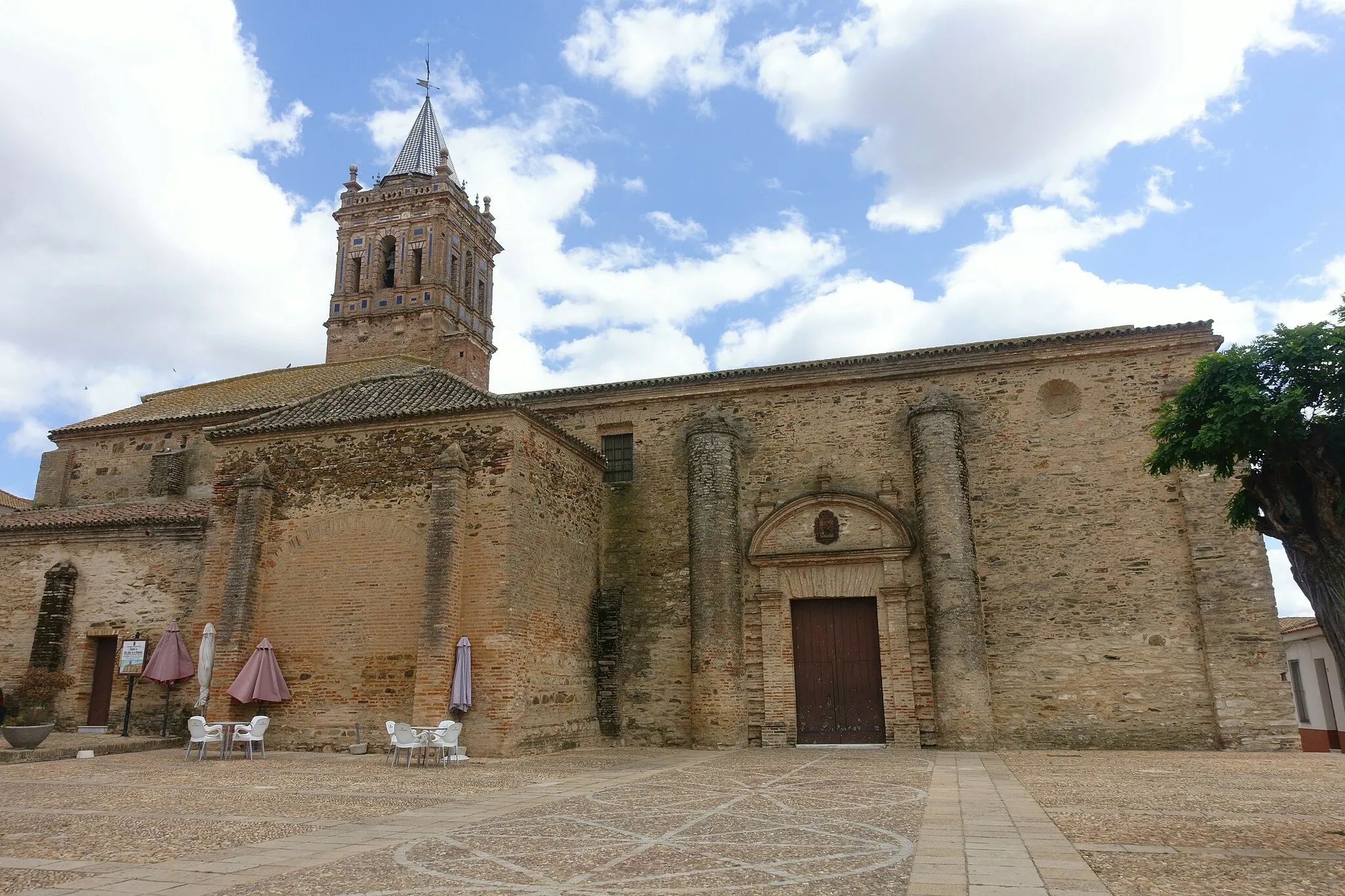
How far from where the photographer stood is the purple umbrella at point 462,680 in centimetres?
1358

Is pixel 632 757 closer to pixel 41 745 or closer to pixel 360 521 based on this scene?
pixel 360 521

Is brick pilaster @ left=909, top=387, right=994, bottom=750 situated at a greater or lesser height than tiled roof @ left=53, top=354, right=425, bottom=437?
lesser

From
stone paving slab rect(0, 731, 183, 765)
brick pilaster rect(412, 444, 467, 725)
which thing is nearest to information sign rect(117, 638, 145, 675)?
stone paving slab rect(0, 731, 183, 765)

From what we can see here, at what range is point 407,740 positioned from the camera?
12352 millimetres

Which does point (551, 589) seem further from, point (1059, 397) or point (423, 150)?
point (423, 150)

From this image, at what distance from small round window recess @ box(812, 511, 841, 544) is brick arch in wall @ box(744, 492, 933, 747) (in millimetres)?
14

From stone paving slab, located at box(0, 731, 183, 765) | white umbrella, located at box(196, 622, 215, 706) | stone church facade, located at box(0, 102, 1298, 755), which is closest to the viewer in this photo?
stone paving slab, located at box(0, 731, 183, 765)

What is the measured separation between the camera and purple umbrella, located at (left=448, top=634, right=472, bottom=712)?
13.6 m

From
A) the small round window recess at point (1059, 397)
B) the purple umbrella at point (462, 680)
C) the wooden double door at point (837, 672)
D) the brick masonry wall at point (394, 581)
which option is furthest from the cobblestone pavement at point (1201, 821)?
the purple umbrella at point (462, 680)

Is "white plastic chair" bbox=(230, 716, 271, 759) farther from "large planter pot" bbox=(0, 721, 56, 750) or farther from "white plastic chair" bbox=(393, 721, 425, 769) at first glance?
"large planter pot" bbox=(0, 721, 56, 750)

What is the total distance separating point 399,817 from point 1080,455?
1442cm

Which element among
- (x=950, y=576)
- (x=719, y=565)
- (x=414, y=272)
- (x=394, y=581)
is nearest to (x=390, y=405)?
(x=394, y=581)

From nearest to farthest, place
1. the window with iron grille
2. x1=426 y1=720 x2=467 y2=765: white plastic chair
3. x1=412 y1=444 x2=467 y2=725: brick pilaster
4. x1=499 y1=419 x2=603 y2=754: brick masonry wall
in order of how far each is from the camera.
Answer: x1=426 y1=720 x2=467 y2=765: white plastic chair, x1=412 y1=444 x2=467 y2=725: brick pilaster, x1=499 y1=419 x2=603 y2=754: brick masonry wall, the window with iron grille

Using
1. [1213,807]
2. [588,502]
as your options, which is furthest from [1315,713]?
[588,502]
